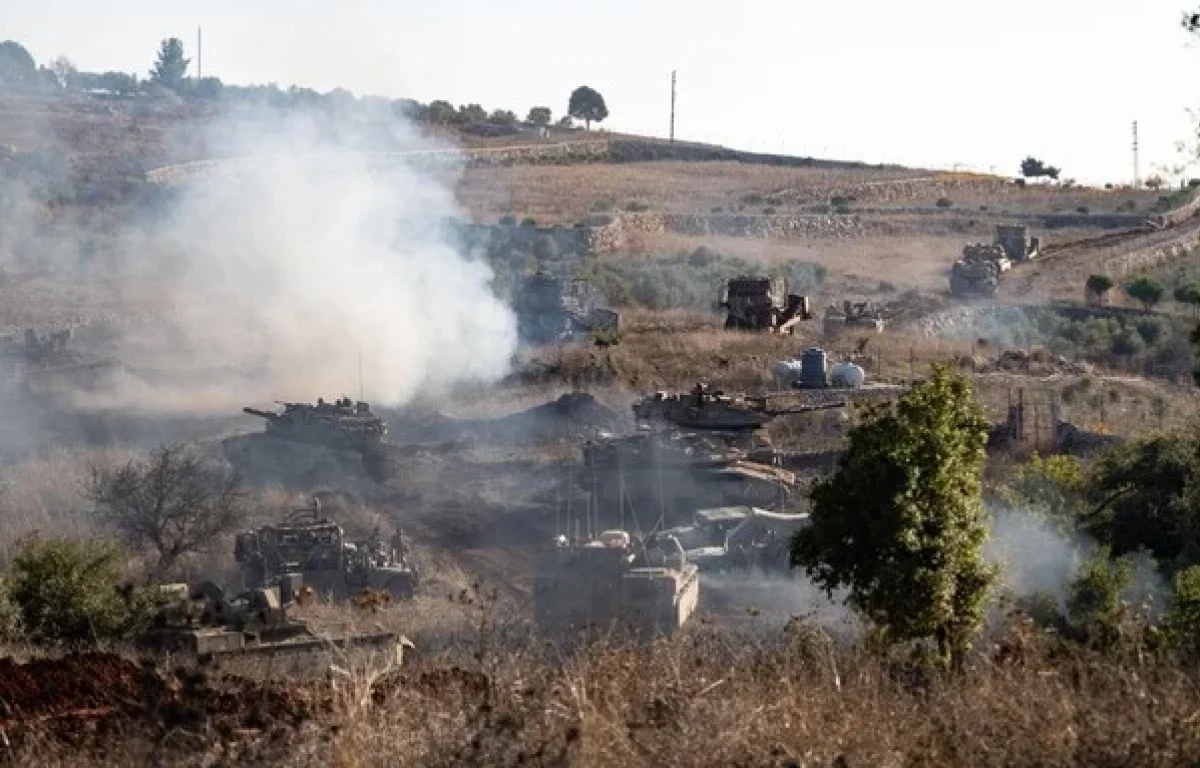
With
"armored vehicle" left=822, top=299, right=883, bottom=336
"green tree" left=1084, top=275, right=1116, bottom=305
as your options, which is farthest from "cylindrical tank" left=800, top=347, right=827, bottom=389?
"green tree" left=1084, top=275, right=1116, bottom=305

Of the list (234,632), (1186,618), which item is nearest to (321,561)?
(234,632)

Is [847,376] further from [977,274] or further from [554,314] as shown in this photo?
[977,274]

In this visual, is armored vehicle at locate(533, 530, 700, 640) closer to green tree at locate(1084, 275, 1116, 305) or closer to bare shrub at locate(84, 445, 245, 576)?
bare shrub at locate(84, 445, 245, 576)

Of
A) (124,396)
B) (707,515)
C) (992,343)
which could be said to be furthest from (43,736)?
(992,343)

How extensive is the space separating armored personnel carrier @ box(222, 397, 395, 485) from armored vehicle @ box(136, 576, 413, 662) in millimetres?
8642

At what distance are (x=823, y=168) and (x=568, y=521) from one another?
51.7 m

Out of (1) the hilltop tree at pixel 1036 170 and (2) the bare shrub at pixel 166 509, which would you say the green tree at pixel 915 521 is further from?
(1) the hilltop tree at pixel 1036 170

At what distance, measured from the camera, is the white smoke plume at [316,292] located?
31797 mm

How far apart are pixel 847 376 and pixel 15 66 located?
56592 mm

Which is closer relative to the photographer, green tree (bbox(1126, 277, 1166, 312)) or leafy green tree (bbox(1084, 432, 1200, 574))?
leafy green tree (bbox(1084, 432, 1200, 574))

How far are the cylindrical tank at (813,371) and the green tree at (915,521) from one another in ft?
51.0

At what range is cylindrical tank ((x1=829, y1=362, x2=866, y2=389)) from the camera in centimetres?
2989

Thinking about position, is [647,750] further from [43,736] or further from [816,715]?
[43,736]

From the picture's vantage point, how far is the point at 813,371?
29.9 meters
